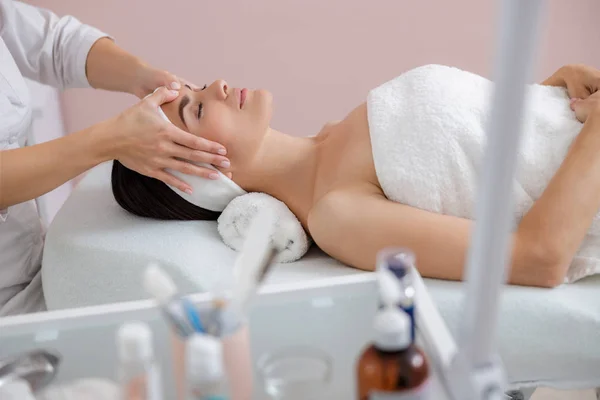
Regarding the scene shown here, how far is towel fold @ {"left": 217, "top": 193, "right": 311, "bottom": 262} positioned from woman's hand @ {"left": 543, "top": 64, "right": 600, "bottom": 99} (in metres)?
0.65

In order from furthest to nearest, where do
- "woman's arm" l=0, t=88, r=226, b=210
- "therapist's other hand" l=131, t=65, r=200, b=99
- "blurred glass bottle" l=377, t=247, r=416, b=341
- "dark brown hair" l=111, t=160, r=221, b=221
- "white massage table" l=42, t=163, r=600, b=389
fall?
"therapist's other hand" l=131, t=65, r=200, b=99, "dark brown hair" l=111, t=160, r=221, b=221, "woman's arm" l=0, t=88, r=226, b=210, "white massage table" l=42, t=163, r=600, b=389, "blurred glass bottle" l=377, t=247, r=416, b=341

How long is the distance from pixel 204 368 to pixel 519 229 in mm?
658

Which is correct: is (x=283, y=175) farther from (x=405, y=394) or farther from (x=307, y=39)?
(x=307, y=39)

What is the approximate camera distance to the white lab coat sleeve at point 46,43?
1.47 m

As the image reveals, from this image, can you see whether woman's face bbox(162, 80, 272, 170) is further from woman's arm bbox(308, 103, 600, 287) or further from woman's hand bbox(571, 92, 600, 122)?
woman's hand bbox(571, 92, 600, 122)

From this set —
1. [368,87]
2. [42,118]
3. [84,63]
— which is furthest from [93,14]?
[368,87]

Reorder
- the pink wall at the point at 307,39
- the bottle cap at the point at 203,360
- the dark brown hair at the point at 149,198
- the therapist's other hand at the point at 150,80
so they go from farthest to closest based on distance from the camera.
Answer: the pink wall at the point at 307,39 → the therapist's other hand at the point at 150,80 → the dark brown hair at the point at 149,198 → the bottle cap at the point at 203,360

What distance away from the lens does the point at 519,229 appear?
3.41ft

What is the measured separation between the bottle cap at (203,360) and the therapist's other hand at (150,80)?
0.93 meters

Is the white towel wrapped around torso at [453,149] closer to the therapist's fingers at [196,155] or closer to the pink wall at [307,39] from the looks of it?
the therapist's fingers at [196,155]

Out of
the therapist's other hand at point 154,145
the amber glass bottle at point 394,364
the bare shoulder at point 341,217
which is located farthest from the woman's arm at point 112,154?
the amber glass bottle at point 394,364

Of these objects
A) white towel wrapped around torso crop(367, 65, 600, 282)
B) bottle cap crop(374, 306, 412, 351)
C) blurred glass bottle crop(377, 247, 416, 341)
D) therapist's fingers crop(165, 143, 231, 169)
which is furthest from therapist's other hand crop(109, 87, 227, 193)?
bottle cap crop(374, 306, 412, 351)

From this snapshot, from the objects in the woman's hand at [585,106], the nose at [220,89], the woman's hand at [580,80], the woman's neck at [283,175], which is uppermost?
the woman's hand at [580,80]

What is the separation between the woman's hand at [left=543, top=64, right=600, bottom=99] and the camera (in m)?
1.33
